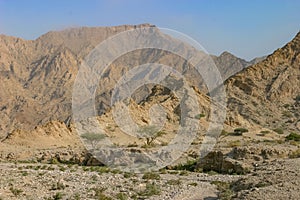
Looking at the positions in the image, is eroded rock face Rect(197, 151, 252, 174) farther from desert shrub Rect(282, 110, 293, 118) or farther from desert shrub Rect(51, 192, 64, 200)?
desert shrub Rect(282, 110, 293, 118)

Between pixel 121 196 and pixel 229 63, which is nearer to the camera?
pixel 121 196

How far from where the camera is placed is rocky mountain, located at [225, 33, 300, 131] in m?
52.7

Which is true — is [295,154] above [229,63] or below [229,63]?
below

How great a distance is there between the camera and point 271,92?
57.5 meters

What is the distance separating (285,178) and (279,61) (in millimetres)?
49953

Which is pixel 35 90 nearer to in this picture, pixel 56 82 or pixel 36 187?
pixel 56 82

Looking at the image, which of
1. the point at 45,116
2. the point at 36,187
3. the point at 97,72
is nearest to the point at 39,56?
the point at 97,72

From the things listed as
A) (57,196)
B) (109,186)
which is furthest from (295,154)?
(57,196)

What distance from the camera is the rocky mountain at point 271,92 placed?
5272cm

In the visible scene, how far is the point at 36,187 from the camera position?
1855cm

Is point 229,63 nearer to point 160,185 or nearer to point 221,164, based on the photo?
point 221,164

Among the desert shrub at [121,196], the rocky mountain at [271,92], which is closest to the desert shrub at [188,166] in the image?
the desert shrub at [121,196]

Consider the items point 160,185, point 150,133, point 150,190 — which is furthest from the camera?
point 150,133

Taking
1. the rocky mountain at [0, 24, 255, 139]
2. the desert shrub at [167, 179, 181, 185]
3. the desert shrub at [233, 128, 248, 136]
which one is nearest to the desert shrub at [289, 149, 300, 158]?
the desert shrub at [167, 179, 181, 185]
